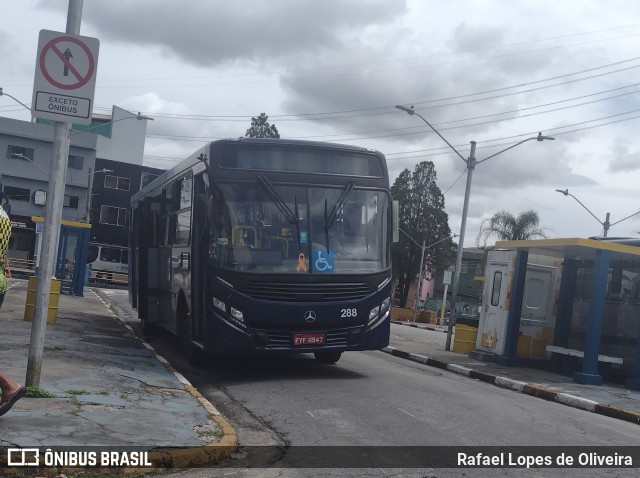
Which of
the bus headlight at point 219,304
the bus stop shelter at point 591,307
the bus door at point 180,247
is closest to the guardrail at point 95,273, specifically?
the bus door at point 180,247

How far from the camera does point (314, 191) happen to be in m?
11.5

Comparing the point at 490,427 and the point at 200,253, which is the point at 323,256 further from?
the point at 490,427

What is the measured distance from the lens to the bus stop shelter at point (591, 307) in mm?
15516

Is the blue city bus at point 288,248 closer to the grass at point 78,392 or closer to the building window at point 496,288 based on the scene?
the grass at point 78,392

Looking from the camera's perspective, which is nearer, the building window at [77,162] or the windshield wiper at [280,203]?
the windshield wiper at [280,203]

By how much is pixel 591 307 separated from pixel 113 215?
5222 cm

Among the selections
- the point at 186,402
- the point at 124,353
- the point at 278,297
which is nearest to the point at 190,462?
the point at 186,402

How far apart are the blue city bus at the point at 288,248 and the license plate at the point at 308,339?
14 millimetres

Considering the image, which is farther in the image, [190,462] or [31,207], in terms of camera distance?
[31,207]

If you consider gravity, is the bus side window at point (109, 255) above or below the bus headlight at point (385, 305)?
Result: below

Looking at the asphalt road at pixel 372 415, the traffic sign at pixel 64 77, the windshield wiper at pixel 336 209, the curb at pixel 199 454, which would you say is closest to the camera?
the curb at pixel 199 454

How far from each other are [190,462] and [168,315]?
824cm

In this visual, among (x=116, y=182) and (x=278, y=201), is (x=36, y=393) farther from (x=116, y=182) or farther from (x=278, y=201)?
(x=116, y=182)

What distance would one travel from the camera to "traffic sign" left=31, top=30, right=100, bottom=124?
7.84 m
